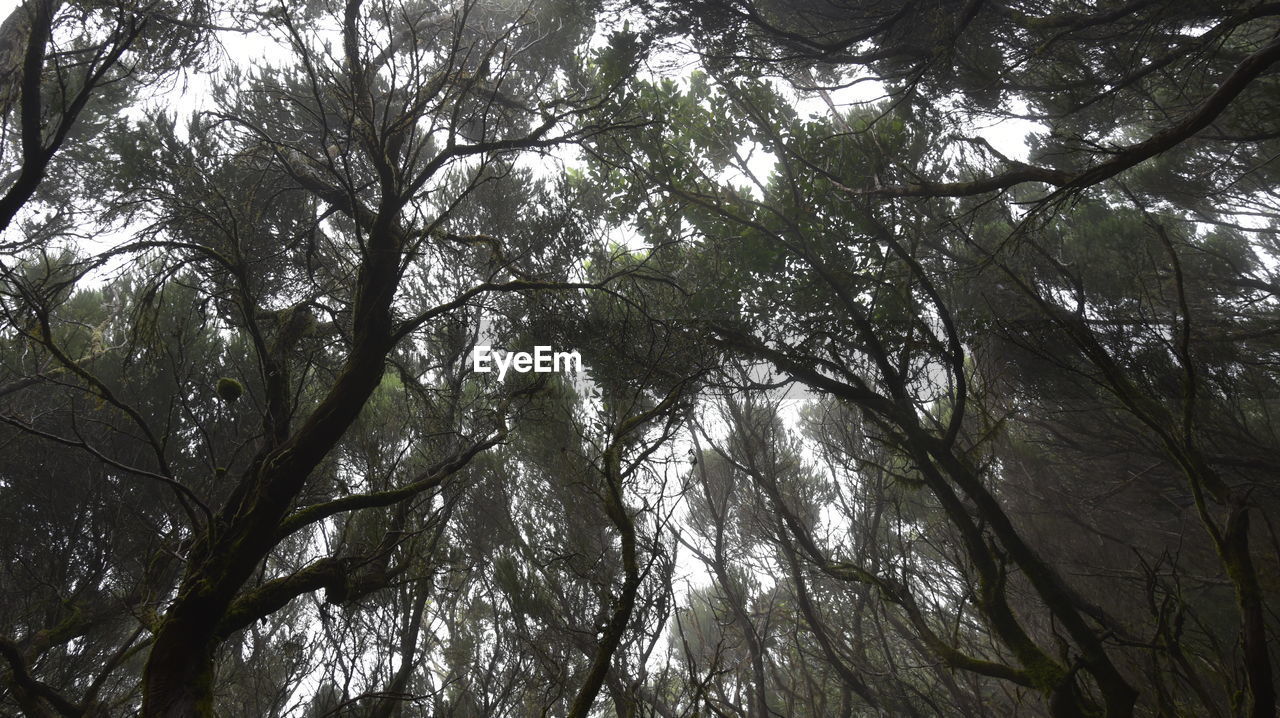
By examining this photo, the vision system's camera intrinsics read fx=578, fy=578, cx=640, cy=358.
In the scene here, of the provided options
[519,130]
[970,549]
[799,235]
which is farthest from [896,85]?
[970,549]

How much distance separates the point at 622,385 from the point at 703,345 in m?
0.80

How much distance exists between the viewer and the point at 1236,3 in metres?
4.42

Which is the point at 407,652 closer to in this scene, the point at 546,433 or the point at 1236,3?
the point at 546,433

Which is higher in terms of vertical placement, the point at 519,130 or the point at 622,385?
the point at 519,130

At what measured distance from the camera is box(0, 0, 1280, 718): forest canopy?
2613 millimetres

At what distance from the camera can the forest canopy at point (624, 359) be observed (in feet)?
8.57

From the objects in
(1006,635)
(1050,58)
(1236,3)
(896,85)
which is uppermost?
(896,85)

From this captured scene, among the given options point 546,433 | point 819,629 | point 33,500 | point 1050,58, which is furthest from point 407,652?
point 1050,58

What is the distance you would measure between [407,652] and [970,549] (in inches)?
198

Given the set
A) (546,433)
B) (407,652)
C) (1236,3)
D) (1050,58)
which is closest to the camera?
(1236,3)

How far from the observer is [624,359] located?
4.84m

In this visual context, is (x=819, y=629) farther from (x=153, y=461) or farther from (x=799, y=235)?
(x=153, y=461)

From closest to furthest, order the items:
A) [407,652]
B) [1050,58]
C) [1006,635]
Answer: [1006,635], [407,652], [1050,58]

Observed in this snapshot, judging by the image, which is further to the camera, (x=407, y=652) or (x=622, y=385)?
(x=407, y=652)
